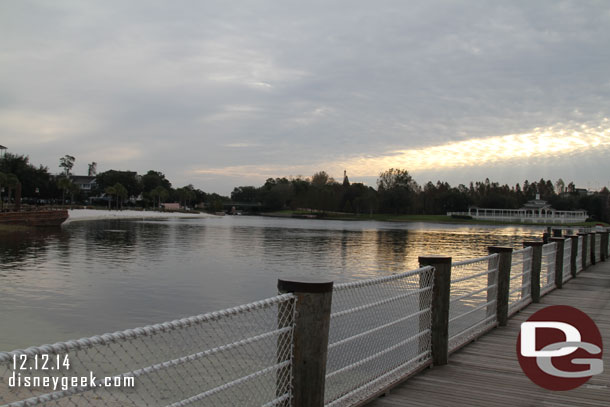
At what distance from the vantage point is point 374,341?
409 inches

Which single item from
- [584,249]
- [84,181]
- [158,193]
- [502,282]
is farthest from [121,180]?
[502,282]

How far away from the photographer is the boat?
46825 millimetres

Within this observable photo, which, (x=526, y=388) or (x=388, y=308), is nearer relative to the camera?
(x=526, y=388)

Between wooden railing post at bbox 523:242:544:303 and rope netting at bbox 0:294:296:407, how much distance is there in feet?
17.3

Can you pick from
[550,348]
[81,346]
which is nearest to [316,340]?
[81,346]

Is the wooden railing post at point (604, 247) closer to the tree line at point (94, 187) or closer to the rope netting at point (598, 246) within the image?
the rope netting at point (598, 246)

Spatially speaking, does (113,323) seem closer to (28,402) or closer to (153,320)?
(153,320)

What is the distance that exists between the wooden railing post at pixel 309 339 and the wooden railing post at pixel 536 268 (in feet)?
25.4

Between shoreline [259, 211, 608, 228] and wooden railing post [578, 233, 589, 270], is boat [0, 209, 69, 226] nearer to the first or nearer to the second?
Result: wooden railing post [578, 233, 589, 270]

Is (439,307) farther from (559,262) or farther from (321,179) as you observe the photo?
(321,179)

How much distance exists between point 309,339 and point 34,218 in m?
54.5

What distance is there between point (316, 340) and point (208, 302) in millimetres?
11964

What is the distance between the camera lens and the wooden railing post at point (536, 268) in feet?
34.2

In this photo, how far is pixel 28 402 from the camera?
237cm
